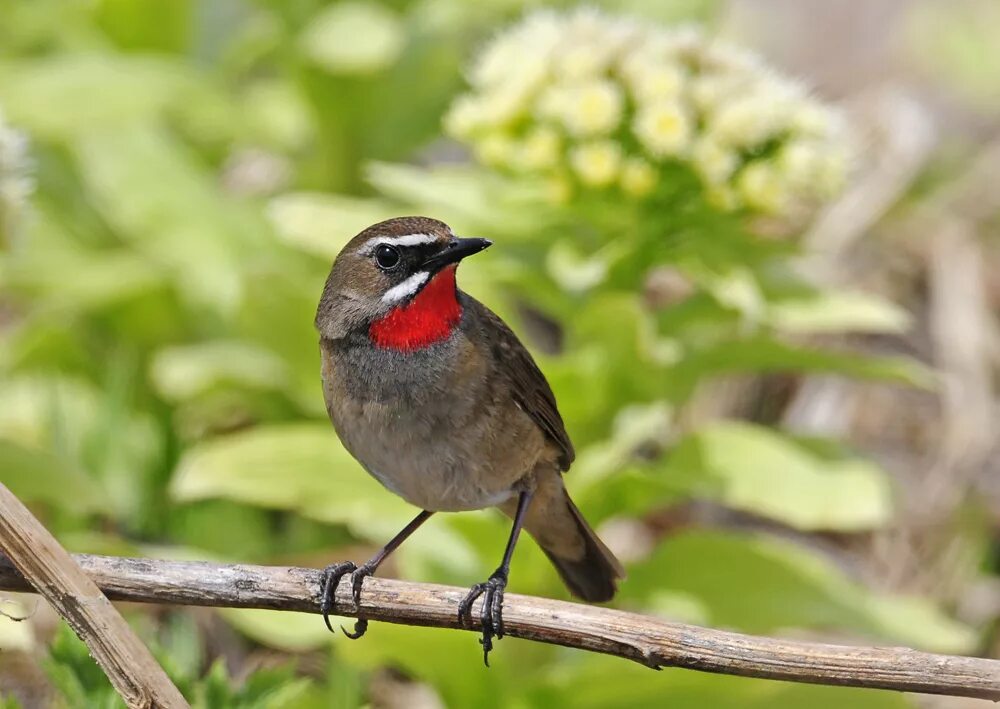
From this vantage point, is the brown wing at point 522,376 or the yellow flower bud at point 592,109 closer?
the brown wing at point 522,376

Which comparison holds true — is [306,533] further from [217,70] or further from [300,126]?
[217,70]

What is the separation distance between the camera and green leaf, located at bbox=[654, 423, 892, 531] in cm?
371

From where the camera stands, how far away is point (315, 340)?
4.27 m

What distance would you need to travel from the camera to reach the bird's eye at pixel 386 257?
252 cm

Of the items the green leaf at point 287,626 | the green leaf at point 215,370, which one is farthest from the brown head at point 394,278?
the green leaf at point 215,370

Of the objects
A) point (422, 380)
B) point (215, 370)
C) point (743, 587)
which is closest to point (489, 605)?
point (422, 380)

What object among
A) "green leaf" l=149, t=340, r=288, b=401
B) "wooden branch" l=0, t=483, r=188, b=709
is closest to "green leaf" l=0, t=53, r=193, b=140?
"green leaf" l=149, t=340, r=288, b=401

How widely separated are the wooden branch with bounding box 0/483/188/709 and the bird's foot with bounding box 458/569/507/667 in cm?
51

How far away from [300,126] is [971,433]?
9.65 ft

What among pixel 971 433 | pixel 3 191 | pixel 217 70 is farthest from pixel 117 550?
pixel 971 433

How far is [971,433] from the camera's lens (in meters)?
5.73

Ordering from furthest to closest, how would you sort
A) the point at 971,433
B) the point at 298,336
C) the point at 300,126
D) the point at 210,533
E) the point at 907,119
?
1. the point at 907,119
2. the point at 971,433
3. the point at 300,126
4. the point at 210,533
5. the point at 298,336

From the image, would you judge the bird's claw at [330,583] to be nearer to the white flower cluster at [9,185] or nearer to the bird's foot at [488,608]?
the bird's foot at [488,608]

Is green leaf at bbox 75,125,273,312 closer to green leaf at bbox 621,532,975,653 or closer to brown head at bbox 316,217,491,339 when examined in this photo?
green leaf at bbox 621,532,975,653
